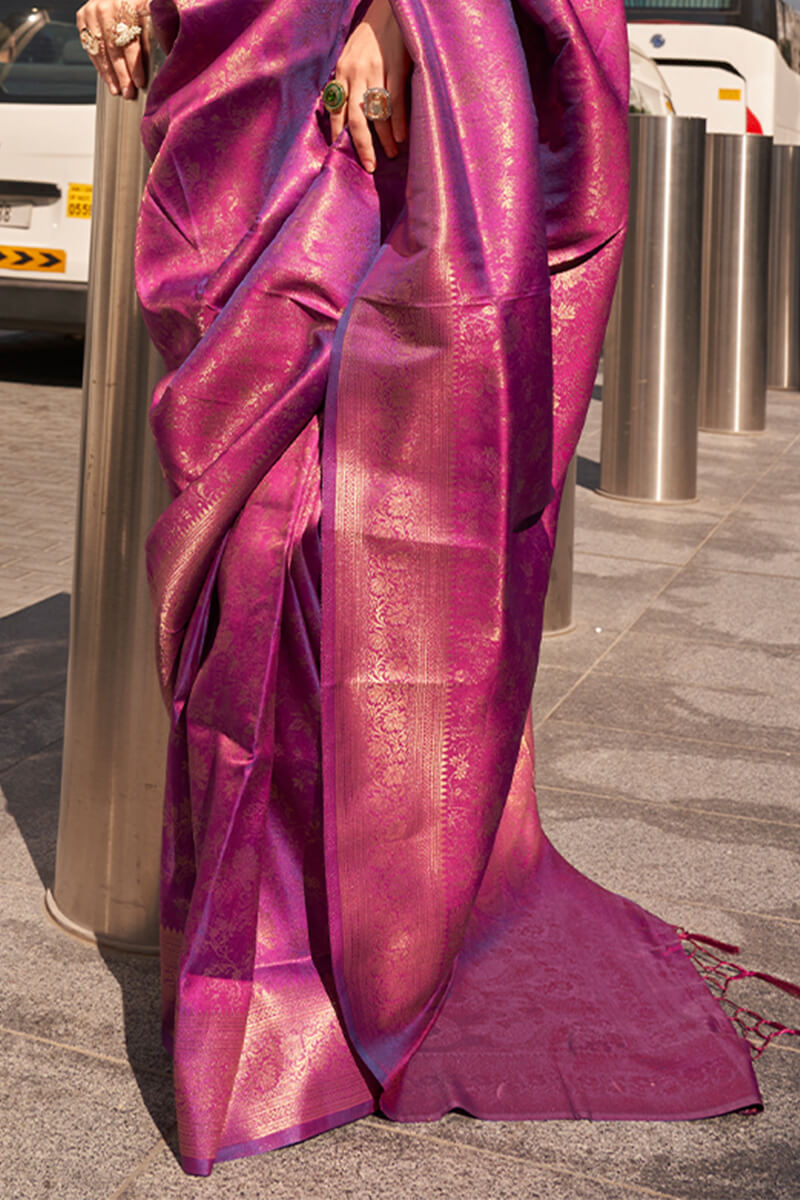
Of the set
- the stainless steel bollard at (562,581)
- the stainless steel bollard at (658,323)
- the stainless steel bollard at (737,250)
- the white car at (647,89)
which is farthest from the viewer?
the white car at (647,89)

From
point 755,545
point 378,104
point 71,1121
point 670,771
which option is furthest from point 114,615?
point 755,545

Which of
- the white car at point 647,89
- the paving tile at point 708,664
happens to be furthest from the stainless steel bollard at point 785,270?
the paving tile at point 708,664

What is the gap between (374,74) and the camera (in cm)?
202

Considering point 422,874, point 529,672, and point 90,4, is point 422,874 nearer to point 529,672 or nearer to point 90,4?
point 529,672

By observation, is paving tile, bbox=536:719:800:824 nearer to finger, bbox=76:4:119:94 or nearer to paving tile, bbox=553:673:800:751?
paving tile, bbox=553:673:800:751

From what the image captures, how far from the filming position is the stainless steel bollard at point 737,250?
809 cm

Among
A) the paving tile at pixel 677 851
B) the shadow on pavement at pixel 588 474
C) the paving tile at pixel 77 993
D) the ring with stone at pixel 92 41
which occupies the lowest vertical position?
the paving tile at pixel 77 993

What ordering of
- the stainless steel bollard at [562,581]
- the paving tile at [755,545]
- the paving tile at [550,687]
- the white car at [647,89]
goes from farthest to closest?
the white car at [647,89] → the paving tile at [755,545] → the stainless steel bollard at [562,581] → the paving tile at [550,687]

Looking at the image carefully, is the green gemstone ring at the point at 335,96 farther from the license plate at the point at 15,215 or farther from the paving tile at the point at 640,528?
the license plate at the point at 15,215

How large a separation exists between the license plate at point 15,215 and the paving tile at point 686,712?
530 centimetres

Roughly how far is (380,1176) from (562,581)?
2.73 m

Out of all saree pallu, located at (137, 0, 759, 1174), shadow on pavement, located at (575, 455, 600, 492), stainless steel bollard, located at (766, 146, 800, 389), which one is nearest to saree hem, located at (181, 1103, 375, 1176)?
saree pallu, located at (137, 0, 759, 1174)

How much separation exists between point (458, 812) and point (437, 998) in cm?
27

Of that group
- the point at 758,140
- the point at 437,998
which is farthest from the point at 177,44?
the point at 758,140
